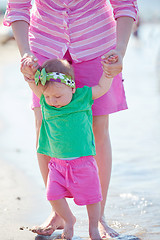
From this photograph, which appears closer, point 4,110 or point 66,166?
point 66,166

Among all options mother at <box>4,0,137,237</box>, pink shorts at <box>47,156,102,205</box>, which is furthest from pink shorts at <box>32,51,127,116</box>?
pink shorts at <box>47,156,102,205</box>

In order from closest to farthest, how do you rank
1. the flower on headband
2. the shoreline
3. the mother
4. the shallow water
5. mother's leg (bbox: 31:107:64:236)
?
the flower on headband < the mother < mother's leg (bbox: 31:107:64:236) < the shoreline < the shallow water

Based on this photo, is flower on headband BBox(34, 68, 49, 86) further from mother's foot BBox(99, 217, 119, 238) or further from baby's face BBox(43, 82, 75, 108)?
mother's foot BBox(99, 217, 119, 238)

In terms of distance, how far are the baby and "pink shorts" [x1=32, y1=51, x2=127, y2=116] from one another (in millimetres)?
161

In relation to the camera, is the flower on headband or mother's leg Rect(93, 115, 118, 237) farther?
mother's leg Rect(93, 115, 118, 237)

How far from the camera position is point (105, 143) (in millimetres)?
3064

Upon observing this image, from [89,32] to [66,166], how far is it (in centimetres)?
75

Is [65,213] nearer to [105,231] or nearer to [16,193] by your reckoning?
[105,231]

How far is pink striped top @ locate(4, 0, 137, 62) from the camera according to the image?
2.86m

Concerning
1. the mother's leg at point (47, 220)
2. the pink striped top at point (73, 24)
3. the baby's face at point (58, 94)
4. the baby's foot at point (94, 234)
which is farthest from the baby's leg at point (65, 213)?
the pink striped top at point (73, 24)

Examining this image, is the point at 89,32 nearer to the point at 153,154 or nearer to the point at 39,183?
the point at 39,183

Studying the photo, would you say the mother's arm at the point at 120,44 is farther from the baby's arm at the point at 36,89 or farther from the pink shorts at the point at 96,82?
the baby's arm at the point at 36,89

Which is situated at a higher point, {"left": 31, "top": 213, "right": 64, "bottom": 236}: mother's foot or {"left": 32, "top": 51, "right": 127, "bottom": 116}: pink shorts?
{"left": 32, "top": 51, "right": 127, "bottom": 116}: pink shorts

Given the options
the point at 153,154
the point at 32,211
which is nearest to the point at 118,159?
the point at 153,154
